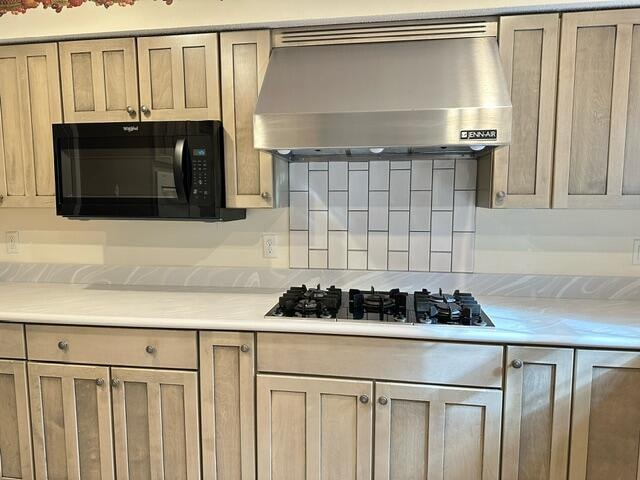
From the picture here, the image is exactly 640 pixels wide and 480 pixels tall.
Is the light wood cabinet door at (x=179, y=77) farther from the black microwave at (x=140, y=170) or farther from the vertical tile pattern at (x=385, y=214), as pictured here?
the vertical tile pattern at (x=385, y=214)

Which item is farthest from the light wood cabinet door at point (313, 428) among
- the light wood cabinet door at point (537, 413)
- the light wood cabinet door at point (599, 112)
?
the light wood cabinet door at point (599, 112)

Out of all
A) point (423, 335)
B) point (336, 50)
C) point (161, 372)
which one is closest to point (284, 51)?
point (336, 50)

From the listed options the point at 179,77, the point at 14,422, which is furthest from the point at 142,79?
the point at 14,422

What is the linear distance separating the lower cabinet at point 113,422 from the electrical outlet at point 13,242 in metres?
0.93

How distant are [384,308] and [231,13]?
1366mm

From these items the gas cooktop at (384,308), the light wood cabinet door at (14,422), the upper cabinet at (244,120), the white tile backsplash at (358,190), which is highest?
the upper cabinet at (244,120)

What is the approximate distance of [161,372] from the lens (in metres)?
1.74

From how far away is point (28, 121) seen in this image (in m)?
2.05

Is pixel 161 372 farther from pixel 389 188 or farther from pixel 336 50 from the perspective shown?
pixel 336 50

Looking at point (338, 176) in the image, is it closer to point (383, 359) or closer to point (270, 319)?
point (270, 319)

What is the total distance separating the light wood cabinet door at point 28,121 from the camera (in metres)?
2.01

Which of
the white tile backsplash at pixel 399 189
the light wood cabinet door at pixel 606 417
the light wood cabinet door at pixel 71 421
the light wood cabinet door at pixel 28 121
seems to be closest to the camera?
the light wood cabinet door at pixel 606 417

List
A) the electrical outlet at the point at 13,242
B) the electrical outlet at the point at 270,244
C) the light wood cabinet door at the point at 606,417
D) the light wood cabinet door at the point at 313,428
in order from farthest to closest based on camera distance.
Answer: the electrical outlet at the point at 13,242, the electrical outlet at the point at 270,244, the light wood cabinet door at the point at 313,428, the light wood cabinet door at the point at 606,417

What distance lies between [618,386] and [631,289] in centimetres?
69
